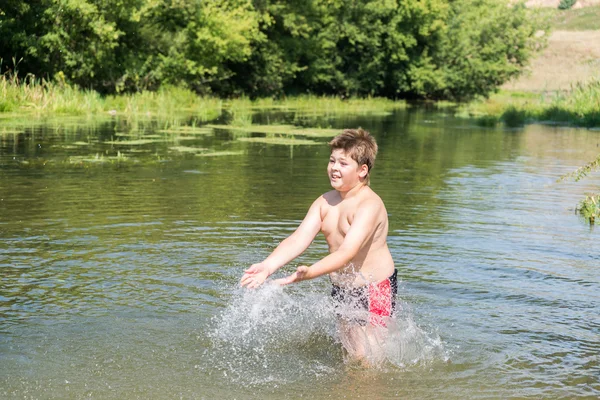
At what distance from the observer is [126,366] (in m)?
5.69

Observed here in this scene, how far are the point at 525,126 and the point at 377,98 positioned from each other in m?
21.0

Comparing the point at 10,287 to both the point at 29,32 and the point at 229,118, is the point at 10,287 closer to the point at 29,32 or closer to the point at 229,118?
the point at 229,118

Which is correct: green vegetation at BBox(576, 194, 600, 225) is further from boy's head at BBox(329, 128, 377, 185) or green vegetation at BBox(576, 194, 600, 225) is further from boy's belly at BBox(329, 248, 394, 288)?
boy's head at BBox(329, 128, 377, 185)

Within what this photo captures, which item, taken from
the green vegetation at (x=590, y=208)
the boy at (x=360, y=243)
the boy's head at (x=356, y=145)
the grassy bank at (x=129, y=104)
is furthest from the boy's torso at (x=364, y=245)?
the grassy bank at (x=129, y=104)

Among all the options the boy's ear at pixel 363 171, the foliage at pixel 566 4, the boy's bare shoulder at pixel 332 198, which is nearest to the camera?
the boy's ear at pixel 363 171

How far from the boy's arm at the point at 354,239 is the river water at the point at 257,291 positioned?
726 mm

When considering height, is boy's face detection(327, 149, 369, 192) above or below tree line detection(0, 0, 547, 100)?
below

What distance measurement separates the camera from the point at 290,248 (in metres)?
5.88

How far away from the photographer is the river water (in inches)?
219

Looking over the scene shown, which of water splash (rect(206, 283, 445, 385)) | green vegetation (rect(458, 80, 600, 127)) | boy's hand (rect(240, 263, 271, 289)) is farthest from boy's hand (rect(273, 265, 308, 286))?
green vegetation (rect(458, 80, 600, 127))

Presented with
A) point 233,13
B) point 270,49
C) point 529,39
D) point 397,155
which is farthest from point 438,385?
point 529,39

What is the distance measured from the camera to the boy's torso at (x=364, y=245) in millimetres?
5957

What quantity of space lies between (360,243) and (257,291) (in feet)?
5.18

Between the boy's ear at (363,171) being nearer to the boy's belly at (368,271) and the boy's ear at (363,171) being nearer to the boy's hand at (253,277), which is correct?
the boy's belly at (368,271)
